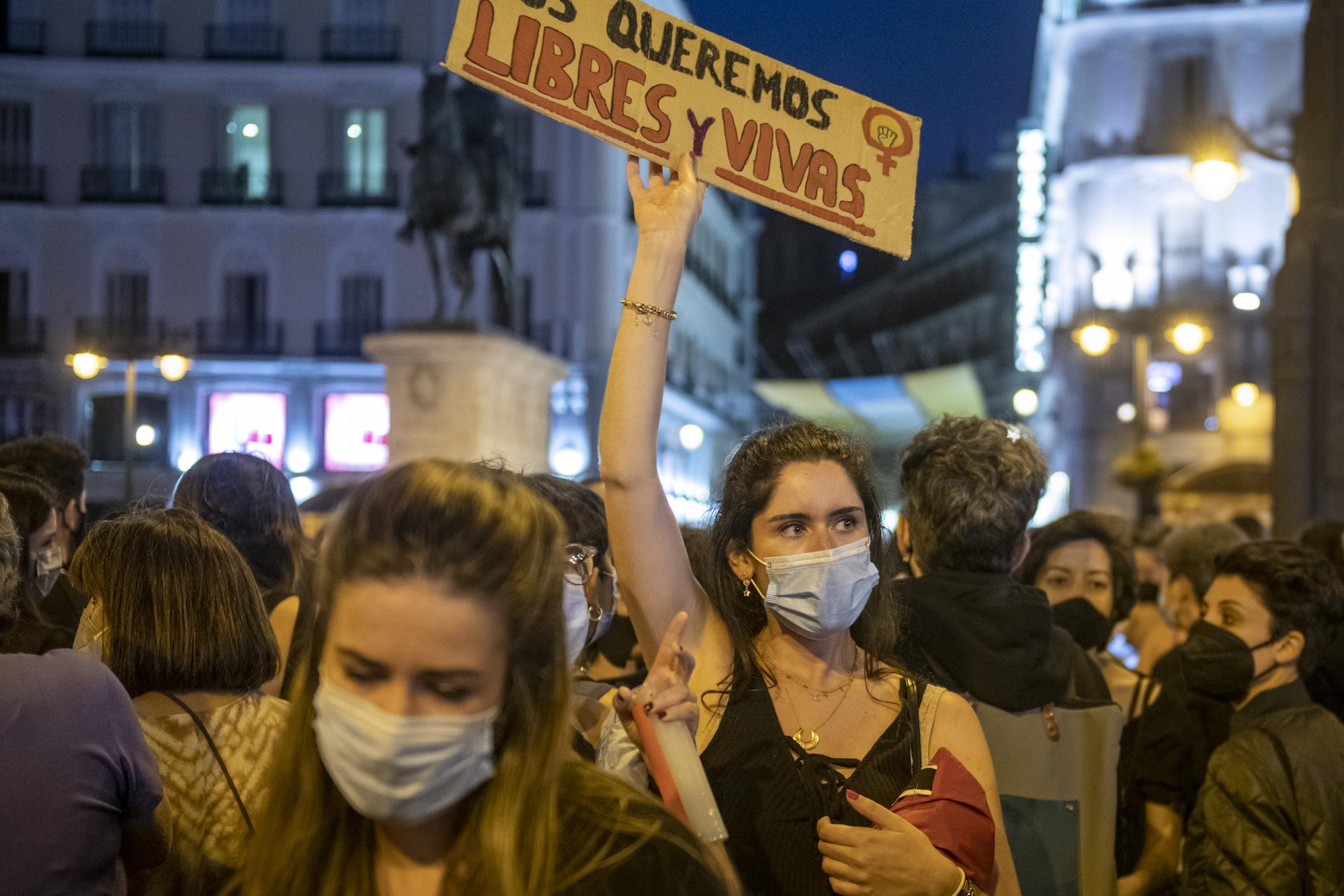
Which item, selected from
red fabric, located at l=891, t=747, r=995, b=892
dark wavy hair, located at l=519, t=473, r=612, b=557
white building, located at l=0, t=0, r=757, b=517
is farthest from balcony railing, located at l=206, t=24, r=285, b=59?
red fabric, located at l=891, t=747, r=995, b=892

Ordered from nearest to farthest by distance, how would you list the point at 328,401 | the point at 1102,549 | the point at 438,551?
the point at 438,551 < the point at 1102,549 < the point at 328,401

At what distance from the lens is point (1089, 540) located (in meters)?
5.20

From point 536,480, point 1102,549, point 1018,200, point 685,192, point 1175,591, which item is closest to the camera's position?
point 685,192

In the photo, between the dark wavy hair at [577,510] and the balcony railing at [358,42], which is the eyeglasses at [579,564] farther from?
the balcony railing at [358,42]

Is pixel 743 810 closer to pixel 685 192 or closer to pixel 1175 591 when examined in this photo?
pixel 685 192

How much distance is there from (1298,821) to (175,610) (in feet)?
8.84

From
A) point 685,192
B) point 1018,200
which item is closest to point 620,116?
point 685,192

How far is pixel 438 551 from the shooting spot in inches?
78.4

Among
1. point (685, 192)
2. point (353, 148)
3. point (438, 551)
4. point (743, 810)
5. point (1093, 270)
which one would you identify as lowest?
point (743, 810)

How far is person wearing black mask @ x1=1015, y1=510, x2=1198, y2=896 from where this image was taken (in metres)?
4.50

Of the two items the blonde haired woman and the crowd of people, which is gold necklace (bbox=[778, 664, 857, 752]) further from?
the blonde haired woman

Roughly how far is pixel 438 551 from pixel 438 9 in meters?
39.7

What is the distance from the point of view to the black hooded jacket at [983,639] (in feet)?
11.5

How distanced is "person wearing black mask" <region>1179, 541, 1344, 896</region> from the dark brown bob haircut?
2343 millimetres
